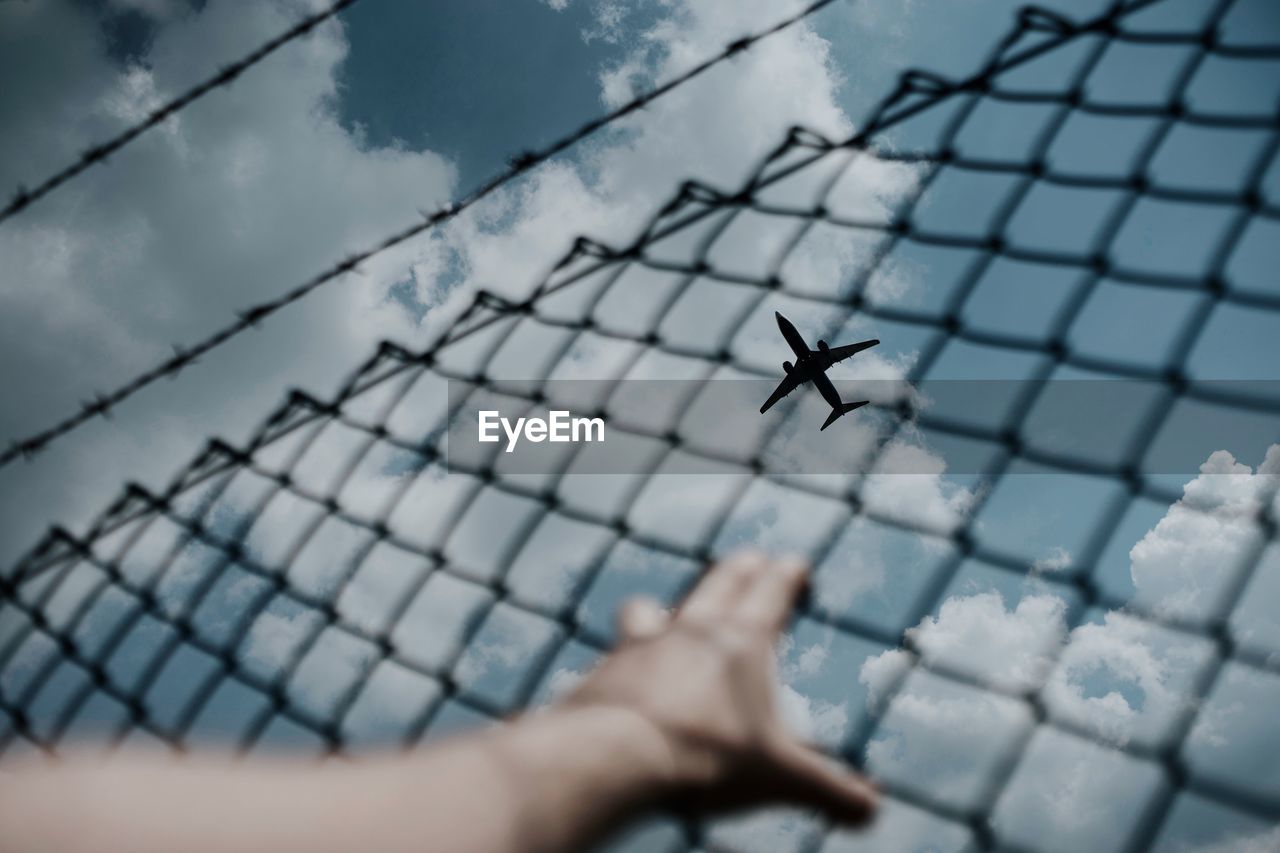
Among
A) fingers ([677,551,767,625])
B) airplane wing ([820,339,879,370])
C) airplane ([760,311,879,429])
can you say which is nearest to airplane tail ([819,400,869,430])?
airplane ([760,311,879,429])

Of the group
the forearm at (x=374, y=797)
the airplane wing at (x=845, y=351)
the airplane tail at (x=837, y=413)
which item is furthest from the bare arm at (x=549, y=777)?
the airplane tail at (x=837, y=413)

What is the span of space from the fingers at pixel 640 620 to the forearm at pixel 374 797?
0.11m

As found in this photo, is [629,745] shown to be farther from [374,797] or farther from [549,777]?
[374,797]

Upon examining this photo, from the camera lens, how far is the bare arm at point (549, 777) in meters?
0.44

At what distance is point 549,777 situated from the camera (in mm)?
563

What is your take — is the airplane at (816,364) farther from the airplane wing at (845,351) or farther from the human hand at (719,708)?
the human hand at (719,708)

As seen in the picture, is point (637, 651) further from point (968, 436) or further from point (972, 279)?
point (972, 279)

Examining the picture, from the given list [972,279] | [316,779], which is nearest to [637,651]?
[316,779]

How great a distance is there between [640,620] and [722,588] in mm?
82

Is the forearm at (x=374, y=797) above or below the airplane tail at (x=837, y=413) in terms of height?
below

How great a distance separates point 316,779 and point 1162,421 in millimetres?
1368

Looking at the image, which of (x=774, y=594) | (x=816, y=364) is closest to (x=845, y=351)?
(x=816, y=364)

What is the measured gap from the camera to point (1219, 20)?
5.14 feet

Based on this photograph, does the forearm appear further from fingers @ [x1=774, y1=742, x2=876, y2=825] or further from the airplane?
the airplane
